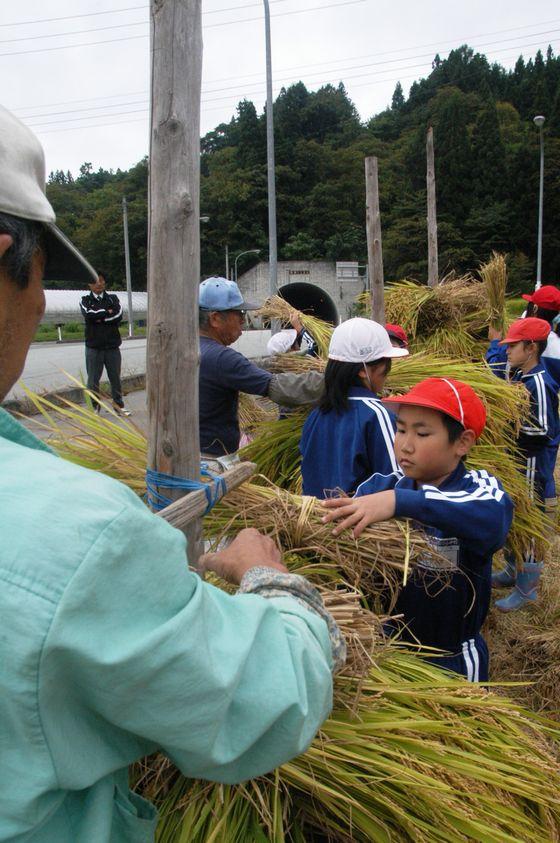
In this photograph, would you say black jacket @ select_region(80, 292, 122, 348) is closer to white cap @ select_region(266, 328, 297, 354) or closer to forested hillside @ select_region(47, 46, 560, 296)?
white cap @ select_region(266, 328, 297, 354)

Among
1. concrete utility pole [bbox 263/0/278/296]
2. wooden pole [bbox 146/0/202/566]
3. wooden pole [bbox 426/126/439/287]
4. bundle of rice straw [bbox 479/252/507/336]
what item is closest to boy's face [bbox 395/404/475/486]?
wooden pole [bbox 146/0/202/566]

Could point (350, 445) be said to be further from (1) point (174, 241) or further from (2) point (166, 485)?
(1) point (174, 241)

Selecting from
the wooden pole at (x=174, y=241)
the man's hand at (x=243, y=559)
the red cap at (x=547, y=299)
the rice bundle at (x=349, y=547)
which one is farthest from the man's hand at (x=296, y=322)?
the man's hand at (x=243, y=559)

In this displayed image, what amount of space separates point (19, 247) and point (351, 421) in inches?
67.4

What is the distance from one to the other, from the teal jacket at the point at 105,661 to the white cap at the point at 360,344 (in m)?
1.83

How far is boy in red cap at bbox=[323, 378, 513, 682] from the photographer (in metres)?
1.60

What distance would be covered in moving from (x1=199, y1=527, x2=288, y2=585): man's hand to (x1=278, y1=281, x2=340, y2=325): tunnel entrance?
704 centimetres

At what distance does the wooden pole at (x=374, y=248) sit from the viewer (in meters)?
4.42

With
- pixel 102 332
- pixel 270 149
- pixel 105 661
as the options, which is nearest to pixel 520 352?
pixel 105 661

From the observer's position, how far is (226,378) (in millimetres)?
3150

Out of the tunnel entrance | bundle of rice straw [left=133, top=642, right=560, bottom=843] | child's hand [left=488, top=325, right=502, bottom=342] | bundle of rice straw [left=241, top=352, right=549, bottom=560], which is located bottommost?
bundle of rice straw [left=133, top=642, right=560, bottom=843]

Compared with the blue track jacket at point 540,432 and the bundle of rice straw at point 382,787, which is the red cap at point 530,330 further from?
the bundle of rice straw at point 382,787

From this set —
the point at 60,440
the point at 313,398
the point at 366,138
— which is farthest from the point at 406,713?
the point at 366,138

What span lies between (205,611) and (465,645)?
1426mm
